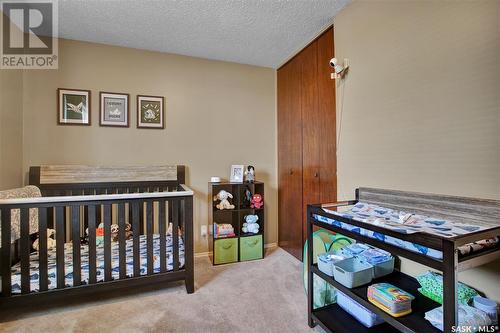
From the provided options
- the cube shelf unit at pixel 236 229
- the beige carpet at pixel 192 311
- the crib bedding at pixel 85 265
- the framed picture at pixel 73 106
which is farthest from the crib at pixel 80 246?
the cube shelf unit at pixel 236 229

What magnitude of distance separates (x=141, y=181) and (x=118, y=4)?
161 centimetres

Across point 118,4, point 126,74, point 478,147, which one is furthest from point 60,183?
point 478,147

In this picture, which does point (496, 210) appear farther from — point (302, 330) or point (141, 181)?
point (141, 181)

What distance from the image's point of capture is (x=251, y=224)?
291 centimetres

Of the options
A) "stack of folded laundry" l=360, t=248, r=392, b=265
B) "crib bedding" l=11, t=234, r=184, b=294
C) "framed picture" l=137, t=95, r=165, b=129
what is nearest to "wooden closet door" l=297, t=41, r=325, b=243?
"stack of folded laundry" l=360, t=248, r=392, b=265

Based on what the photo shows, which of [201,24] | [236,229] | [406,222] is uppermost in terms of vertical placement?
[201,24]

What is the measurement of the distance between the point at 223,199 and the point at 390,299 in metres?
1.95

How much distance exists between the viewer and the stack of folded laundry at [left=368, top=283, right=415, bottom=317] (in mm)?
1135

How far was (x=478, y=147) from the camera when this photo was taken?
1.21 metres

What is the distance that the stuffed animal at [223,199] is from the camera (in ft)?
9.25

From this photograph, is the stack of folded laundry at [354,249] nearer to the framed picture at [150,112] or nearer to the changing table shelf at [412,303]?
the changing table shelf at [412,303]

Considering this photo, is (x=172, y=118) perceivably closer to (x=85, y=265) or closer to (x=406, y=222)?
(x=85, y=265)

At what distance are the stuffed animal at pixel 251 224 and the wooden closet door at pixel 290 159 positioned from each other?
0.41 metres

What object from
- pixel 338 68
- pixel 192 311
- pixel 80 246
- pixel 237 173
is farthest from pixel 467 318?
pixel 80 246
